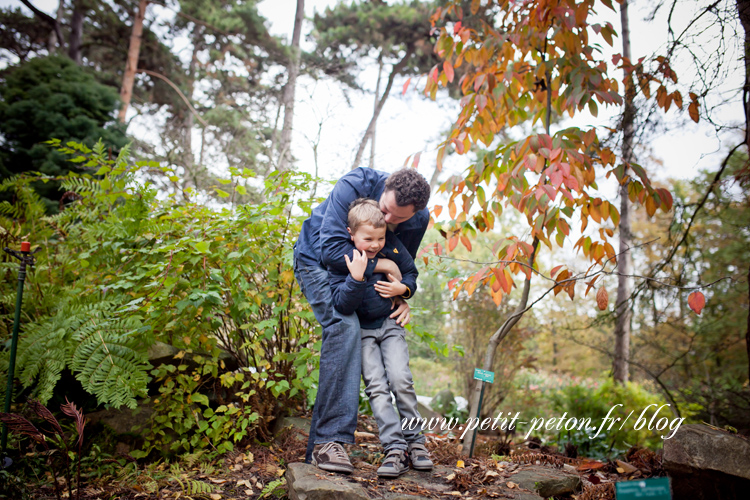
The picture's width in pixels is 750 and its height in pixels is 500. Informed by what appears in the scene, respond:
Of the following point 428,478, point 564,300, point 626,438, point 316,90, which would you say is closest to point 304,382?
point 428,478

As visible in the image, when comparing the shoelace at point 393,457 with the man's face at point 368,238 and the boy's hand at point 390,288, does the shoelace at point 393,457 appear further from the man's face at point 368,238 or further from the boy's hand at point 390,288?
the man's face at point 368,238

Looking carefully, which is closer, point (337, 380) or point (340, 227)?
point (337, 380)

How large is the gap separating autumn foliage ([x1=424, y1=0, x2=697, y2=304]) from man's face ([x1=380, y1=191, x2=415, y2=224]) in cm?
50

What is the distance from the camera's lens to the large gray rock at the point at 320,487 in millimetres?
1771

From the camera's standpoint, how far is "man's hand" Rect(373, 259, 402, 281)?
2260mm

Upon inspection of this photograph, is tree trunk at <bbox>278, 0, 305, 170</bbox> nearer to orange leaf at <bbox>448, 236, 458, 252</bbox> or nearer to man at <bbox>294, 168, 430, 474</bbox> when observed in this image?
orange leaf at <bbox>448, 236, 458, 252</bbox>

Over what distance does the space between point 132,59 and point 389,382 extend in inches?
419

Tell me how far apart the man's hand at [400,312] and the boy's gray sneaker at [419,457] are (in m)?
0.63

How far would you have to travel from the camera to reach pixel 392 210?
2.23m

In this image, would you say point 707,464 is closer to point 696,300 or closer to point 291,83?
point 696,300

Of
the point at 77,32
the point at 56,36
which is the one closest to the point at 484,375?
the point at 77,32

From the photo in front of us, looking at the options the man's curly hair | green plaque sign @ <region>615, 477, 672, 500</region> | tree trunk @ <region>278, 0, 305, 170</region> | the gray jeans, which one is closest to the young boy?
the gray jeans

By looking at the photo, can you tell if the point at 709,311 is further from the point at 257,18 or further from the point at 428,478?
the point at 257,18

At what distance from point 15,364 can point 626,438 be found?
4969mm
